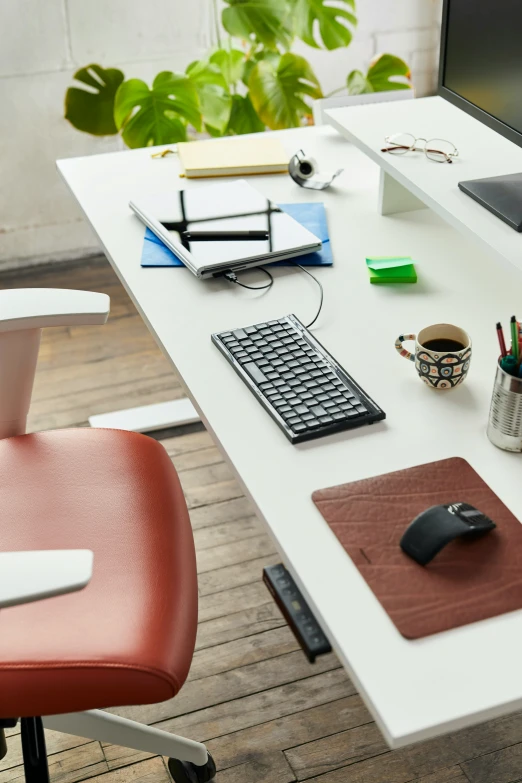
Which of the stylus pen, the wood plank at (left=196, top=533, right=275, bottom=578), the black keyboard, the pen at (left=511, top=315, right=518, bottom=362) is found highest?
the pen at (left=511, top=315, right=518, bottom=362)

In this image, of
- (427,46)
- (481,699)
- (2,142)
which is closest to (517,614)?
(481,699)

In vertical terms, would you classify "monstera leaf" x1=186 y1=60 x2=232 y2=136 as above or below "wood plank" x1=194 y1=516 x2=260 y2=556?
above

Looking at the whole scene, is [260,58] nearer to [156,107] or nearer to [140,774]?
[156,107]

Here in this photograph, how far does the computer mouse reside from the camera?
97cm

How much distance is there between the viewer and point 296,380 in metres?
1.27

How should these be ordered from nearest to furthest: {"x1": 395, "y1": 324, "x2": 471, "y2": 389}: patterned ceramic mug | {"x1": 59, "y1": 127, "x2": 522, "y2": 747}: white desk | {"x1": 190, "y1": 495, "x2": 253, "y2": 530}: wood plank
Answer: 1. {"x1": 59, "y1": 127, "x2": 522, "y2": 747}: white desk
2. {"x1": 395, "y1": 324, "x2": 471, "y2": 389}: patterned ceramic mug
3. {"x1": 190, "y1": 495, "x2": 253, "y2": 530}: wood plank

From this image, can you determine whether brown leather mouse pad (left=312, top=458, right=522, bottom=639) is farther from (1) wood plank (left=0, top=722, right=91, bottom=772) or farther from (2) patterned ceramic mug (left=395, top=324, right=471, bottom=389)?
(1) wood plank (left=0, top=722, right=91, bottom=772)

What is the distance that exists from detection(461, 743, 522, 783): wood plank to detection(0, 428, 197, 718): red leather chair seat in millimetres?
691

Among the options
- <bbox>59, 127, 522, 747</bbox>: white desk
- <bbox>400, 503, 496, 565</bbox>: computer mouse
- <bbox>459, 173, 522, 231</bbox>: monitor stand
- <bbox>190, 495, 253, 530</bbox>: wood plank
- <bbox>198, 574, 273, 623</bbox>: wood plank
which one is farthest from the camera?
<bbox>190, 495, 253, 530</bbox>: wood plank

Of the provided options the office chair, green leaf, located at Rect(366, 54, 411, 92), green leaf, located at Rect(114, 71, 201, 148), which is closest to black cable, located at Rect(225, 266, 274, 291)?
the office chair

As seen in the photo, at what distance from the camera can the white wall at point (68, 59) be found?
9.30 feet

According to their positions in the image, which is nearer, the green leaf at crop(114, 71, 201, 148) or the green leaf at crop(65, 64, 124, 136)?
the green leaf at crop(114, 71, 201, 148)

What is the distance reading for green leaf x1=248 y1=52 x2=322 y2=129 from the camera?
8.36 ft

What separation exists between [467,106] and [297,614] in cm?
96
